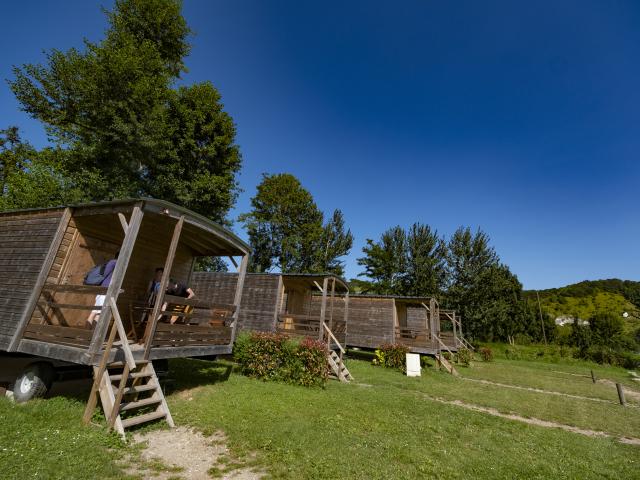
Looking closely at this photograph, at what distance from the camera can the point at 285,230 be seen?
3484 centimetres

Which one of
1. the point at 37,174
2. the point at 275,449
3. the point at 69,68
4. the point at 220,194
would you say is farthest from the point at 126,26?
the point at 275,449

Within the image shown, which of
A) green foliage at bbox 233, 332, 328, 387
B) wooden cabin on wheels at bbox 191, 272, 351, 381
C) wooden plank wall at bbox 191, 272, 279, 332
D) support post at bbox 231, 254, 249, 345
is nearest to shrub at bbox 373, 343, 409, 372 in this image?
wooden cabin on wheels at bbox 191, 272, 351, 381

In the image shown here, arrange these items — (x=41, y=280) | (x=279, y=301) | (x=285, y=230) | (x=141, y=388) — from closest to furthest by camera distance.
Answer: (x=141, y=388), (x=41, y=280), (x=279, y=301), (x=285, y=230)

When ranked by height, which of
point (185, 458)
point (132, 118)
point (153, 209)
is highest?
point (132, 118)

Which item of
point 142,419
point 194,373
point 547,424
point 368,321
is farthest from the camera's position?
point 368,321

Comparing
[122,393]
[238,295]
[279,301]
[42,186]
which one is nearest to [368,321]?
[279,301]

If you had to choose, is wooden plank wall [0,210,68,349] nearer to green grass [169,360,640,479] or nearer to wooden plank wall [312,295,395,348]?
green grass [169,360,640,479]

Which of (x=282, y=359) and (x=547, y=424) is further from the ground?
(x=282, y=359)

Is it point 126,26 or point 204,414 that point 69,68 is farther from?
point 204,414

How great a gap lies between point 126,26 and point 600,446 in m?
32.1

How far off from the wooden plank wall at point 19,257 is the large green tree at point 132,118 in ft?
40.5

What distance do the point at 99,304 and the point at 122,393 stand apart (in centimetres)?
318

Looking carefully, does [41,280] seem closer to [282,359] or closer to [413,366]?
[282,359]

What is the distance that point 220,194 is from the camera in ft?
71.5
